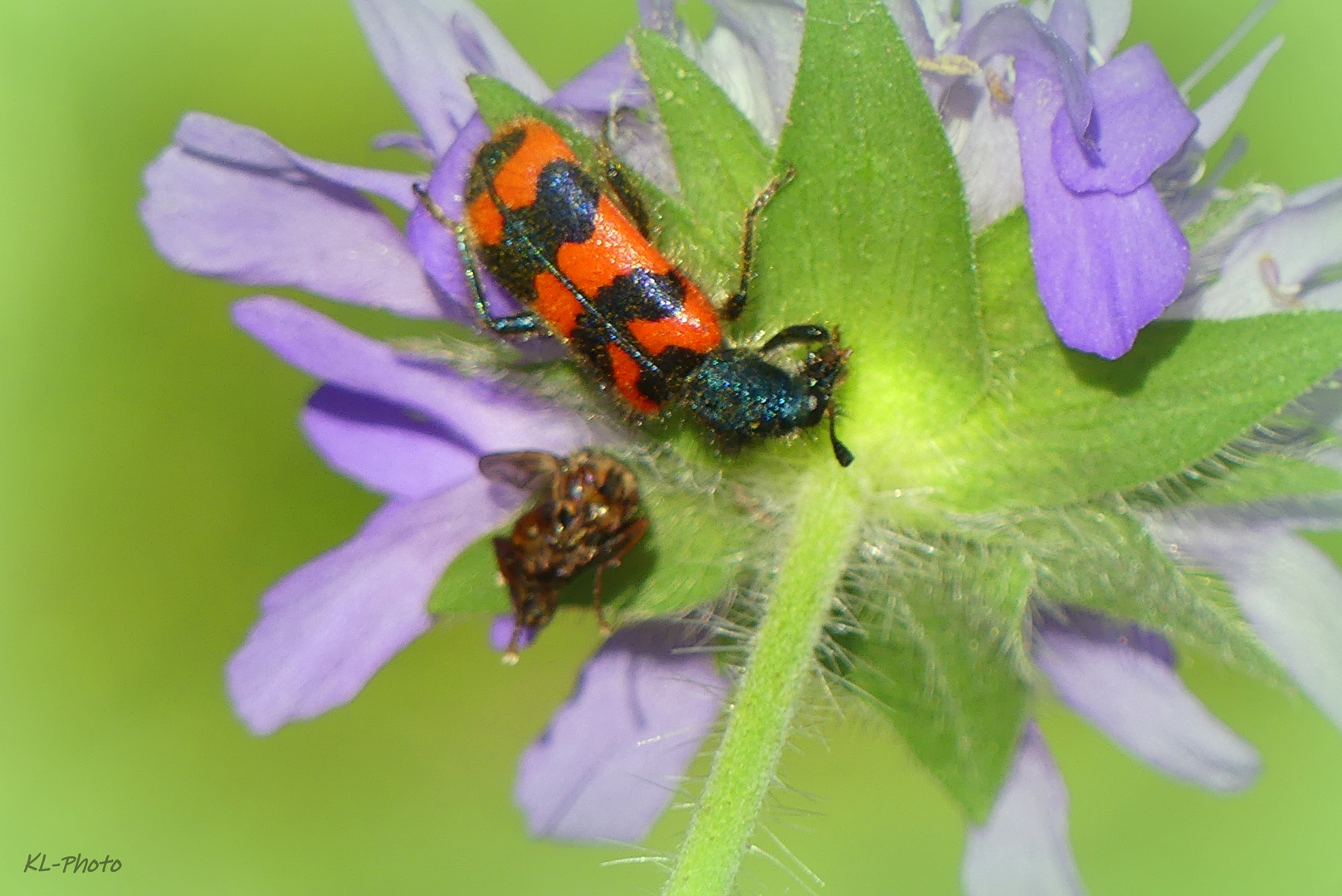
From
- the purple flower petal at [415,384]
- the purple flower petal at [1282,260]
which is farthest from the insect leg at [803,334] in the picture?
the purple flower petal at [1282,260]

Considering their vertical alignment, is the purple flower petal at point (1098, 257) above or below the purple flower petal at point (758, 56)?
below

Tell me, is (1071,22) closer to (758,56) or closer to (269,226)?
(758,56)

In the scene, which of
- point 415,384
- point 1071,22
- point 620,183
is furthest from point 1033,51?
point 415,384

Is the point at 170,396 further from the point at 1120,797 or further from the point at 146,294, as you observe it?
the point at 1120,797

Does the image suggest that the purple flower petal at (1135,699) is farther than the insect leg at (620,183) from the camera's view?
Yes

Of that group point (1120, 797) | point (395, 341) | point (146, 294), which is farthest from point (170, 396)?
point (1120, 797)

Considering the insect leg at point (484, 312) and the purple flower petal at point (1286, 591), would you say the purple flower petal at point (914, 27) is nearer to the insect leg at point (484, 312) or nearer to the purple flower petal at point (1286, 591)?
the insect leg at point (484, 312)

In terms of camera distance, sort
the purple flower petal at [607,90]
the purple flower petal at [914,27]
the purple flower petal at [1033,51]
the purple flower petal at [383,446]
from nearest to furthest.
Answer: the purple flower petal at [1033,51]
the purple flower petal at [914,27]
the purple flower petal at [607,90]
the purple flower petal at [383,446]
